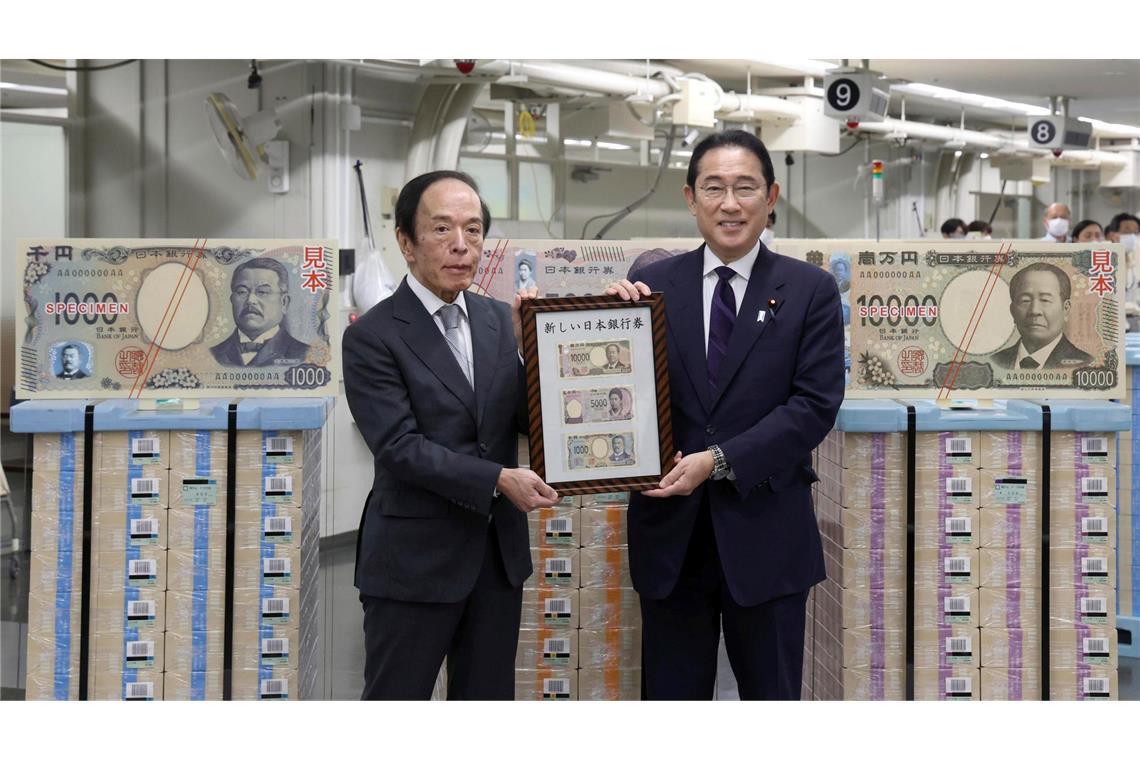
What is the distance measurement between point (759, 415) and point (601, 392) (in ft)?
1.16

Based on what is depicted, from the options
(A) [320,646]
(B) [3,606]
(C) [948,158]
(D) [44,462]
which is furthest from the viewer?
(C) [948,158]

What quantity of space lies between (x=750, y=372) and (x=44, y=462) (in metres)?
1.91

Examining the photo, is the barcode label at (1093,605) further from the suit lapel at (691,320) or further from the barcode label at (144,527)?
the barcode label at (144,527)

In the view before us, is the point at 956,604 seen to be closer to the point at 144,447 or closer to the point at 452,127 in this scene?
the point at 144,447

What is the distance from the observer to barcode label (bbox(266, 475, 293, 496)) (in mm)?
3453

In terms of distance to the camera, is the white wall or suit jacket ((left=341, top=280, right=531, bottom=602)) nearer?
suit jacket ((left=341, top=280, right=531, bottom=602))

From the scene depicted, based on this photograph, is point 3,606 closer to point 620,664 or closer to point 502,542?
point 620,664

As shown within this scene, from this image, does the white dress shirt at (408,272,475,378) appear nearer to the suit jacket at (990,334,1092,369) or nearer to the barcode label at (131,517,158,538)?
the barcode label at (131,517,158,538)

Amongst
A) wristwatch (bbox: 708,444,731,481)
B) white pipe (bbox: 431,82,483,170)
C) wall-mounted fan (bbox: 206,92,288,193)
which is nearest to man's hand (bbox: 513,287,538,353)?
wristwatch (bbox: 708,444,731,481)

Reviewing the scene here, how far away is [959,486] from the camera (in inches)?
139

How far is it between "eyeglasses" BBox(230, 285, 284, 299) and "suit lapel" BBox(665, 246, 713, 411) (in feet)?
3.97

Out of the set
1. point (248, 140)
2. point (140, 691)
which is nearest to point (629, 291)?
point (140, 691)

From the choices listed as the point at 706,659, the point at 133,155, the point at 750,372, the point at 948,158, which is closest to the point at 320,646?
the point at 706,659

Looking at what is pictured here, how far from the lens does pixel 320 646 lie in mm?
5262
